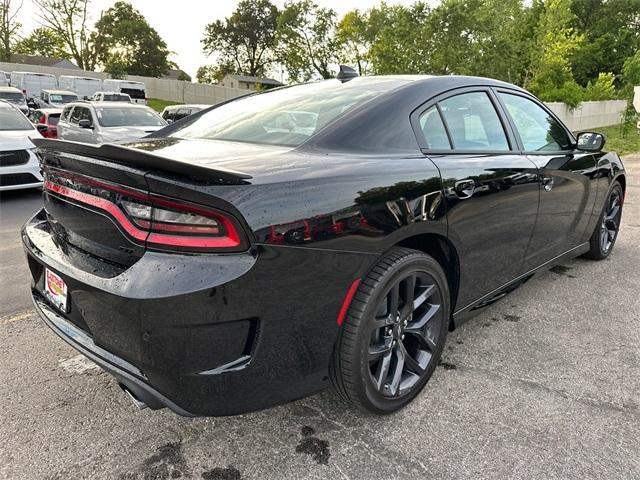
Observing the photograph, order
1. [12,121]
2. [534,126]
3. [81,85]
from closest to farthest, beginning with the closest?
[534,126], [12,121], [81,85]

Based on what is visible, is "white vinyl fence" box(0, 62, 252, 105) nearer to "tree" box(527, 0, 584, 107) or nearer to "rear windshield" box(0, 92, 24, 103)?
"rear windshield" box(0, 92, 24, 103)

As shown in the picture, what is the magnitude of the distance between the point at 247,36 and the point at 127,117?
184 ft

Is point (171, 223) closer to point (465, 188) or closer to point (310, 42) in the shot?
point (465, 188)

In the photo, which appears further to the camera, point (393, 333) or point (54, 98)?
point (54, 98)

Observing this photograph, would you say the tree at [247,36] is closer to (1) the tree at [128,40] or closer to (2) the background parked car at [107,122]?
(1) the tree at [128,40]

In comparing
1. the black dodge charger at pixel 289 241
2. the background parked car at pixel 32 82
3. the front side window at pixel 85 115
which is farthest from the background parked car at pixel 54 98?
the black dodge charger at pixel 289 241

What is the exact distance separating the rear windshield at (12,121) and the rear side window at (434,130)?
8021 mm

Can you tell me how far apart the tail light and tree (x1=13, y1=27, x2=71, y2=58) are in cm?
6361

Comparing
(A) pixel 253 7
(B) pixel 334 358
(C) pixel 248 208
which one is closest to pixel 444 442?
(B) pixel 334 358

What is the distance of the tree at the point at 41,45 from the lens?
5569 centimetres

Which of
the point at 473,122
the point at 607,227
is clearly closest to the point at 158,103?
the point at 607,227

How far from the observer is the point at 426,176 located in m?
2.21

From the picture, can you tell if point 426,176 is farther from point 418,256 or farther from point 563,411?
point 563,411

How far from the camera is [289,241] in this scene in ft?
5.44
